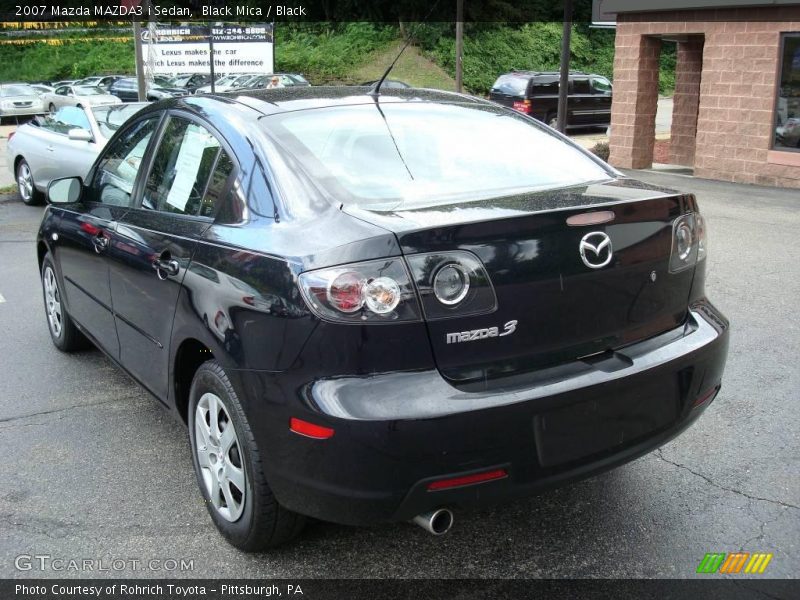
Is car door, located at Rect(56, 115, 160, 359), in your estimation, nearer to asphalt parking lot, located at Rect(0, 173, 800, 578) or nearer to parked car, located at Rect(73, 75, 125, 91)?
asphalt parking lot, located at Rect(0, 173, 800, 578)

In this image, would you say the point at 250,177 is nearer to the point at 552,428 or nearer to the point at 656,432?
the point at 552,428

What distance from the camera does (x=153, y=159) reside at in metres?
3.93

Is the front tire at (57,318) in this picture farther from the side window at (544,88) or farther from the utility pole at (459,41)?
the utility pole at (459,41)

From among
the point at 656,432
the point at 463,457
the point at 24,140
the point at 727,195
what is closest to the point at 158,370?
the point at 463,457

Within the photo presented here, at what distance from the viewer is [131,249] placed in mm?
3727

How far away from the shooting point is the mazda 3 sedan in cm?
255

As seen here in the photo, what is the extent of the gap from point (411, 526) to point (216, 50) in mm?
15909

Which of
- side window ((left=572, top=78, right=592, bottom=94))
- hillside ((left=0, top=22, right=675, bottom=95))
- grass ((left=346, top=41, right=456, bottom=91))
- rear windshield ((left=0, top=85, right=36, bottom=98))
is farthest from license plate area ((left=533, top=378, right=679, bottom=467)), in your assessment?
hillside ((left=0, top=22, right=675, bottom=95))

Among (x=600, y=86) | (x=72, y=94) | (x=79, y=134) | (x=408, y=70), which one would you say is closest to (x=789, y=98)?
(x=79, y=134)

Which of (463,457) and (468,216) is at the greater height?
(468,216)

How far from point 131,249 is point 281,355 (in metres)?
1.39

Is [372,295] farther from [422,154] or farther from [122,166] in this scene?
[122,166]

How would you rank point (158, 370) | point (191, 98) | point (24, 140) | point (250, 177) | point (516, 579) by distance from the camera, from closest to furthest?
point (516, 579)
point (250, 177)
point (158, 370)
point (191, 98)
point (24, 140)

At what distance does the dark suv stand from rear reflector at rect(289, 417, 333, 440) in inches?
899
